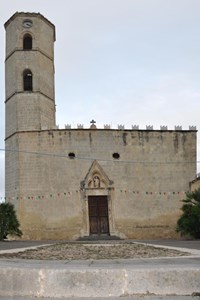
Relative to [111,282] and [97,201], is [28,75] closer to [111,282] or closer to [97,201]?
[97,201]

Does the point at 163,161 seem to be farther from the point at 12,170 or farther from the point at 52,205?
the point at 12,170

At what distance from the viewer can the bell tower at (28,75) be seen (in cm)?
2692

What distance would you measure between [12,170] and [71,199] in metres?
3.77

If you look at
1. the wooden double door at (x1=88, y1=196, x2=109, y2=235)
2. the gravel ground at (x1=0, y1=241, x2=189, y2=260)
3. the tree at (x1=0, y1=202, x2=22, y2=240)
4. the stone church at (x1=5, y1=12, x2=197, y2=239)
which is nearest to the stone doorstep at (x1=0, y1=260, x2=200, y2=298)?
the gravel ground at (x1=0, y1=241, x2=189, y2=260)

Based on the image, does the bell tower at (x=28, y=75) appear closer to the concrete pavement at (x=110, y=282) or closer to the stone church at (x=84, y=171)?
the stone church at (x=84, y=171)

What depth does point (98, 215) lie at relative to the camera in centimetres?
2611

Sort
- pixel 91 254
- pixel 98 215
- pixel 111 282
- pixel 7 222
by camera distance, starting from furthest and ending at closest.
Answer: pixel 98 215, pixel 7 222, pixel 91 254, pixel 111 282

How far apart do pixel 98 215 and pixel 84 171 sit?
102 inches

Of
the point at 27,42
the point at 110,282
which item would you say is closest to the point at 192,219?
the point at 27,42

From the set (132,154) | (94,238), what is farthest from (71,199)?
(132,154)

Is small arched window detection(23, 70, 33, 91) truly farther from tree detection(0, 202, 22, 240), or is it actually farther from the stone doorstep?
the stone doorstep

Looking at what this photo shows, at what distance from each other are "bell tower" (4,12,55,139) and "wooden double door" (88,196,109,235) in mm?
5032

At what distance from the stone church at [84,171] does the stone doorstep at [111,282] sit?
2080 cm

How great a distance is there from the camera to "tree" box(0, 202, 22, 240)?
21.6 meters
